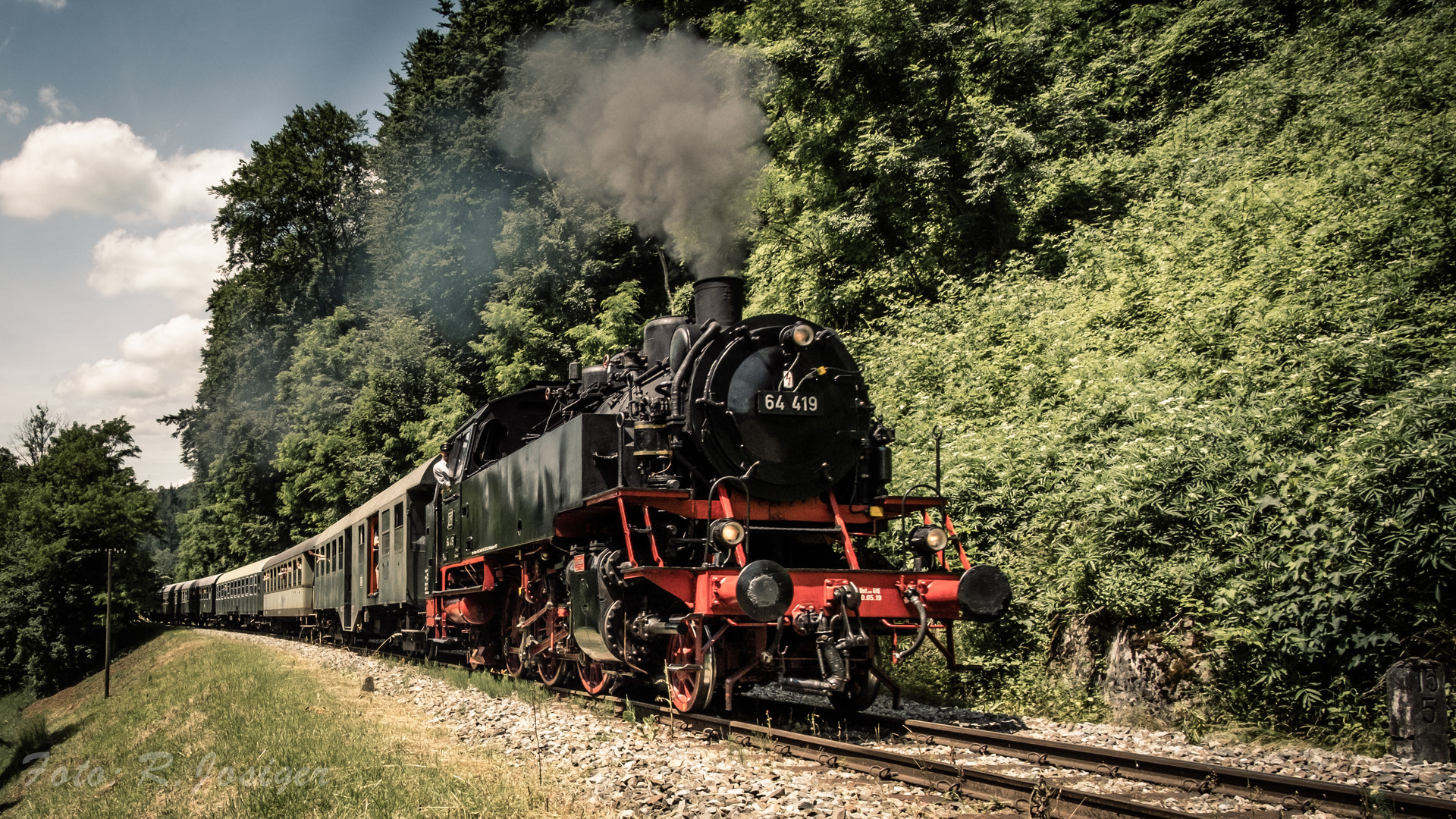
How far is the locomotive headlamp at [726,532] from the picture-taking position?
6.01m

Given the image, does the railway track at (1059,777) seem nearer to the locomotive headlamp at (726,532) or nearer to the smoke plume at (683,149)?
the locomotive headlamp at (726,532)

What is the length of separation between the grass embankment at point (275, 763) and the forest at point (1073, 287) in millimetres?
4103

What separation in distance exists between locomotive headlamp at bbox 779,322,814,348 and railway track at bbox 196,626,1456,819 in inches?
107

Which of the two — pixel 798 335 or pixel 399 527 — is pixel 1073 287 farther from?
pixel 399 527

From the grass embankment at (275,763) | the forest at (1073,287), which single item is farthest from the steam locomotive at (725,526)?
the grass embankment at (275,763)

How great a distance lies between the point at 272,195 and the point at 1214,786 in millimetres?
41978

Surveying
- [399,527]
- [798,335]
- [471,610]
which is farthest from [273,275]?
[798,335]

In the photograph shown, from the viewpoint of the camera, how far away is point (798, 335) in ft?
22.6

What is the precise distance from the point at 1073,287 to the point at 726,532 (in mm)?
8505

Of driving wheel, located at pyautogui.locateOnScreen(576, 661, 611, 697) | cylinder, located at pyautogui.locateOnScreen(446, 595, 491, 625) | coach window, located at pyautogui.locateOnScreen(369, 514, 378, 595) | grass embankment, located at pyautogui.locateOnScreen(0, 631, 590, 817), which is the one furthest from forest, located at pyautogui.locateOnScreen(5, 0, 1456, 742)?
coach window, located at pyautogui.locateOnScreen(369, 514, 378, 595)

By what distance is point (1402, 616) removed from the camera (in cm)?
556

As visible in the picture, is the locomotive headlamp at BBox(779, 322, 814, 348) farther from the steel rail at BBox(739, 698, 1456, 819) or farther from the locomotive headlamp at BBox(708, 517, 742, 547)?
the steel rail at BBox(739, 698, 1456, 819)

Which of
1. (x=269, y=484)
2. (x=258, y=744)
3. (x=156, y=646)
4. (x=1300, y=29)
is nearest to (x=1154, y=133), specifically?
(x=1300, y=29)

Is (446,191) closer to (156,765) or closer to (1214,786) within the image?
(156,765)
